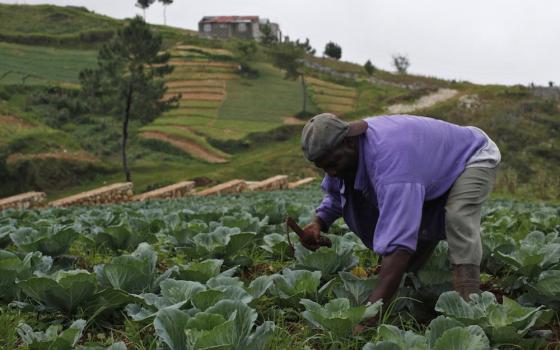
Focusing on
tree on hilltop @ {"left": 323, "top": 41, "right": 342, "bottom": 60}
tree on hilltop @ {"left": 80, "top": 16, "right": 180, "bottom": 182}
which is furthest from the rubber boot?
tree on hilltop @ {"left": 323, "top": 41, "right": 342, "bottom": 60}

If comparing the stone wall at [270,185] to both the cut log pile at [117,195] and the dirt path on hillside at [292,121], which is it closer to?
the cut log pile at [117,195]

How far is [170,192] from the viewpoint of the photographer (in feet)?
71.4

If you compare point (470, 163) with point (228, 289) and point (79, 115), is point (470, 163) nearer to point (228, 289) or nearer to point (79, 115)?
point (228, 289)

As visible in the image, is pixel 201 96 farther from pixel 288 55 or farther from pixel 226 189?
pixel 226 189

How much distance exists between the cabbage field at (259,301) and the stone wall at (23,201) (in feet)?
49.6

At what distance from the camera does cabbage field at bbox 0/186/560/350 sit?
2.45 metres

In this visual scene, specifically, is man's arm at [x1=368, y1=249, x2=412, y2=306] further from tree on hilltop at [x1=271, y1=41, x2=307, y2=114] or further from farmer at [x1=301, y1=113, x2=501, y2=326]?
tree on hilltop at [x1=271, y1=41, x2=307, y2=114]

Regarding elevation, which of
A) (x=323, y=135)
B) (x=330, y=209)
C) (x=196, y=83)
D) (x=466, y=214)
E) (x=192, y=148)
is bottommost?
(x=192, y=148)

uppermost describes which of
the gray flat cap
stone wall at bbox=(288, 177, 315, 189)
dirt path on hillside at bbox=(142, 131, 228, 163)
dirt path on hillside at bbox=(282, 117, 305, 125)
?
the gray flat cap

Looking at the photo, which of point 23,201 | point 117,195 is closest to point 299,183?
point 117,195

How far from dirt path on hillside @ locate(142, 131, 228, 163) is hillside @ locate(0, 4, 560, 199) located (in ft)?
0.26

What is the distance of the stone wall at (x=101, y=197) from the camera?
19.2 metres

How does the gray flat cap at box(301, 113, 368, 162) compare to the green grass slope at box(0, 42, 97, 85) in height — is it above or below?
above

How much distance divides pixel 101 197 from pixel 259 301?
17904 mm
